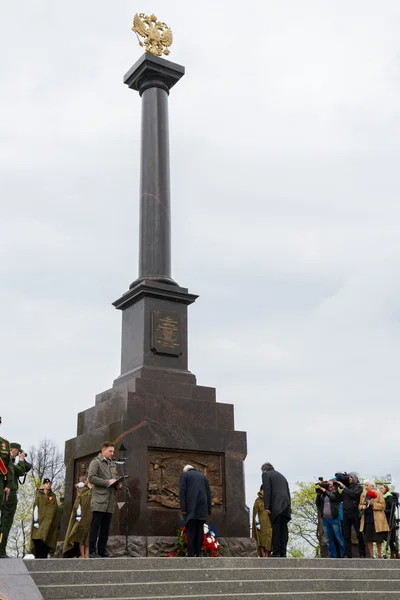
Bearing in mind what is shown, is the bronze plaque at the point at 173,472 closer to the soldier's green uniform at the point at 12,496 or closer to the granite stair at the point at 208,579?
the soldier's green uniform at the point at 12,496

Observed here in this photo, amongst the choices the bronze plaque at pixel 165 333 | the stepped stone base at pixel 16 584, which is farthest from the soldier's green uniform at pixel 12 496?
the bronze plaque at pixel 165 333

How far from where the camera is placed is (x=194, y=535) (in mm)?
11914

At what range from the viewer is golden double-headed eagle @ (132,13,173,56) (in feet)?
61.0

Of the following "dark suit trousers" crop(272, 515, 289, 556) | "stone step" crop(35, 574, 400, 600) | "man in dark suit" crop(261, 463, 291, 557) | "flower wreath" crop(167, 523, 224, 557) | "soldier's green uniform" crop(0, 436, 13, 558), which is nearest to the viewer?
"stone step" crop(35, 574, 400, 600)

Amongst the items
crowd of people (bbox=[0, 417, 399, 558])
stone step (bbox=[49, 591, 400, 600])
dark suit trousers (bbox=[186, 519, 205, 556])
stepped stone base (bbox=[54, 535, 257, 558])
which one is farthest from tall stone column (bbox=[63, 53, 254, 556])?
stone step (bbox=[49, 591, 400, 600])

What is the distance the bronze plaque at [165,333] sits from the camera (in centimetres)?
1549

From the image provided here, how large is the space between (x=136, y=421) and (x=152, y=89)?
8.38 m

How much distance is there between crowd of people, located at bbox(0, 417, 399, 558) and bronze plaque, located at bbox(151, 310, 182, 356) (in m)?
3.15

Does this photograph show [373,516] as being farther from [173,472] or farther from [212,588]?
[212,588]

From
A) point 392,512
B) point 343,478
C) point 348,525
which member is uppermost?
point 343,478

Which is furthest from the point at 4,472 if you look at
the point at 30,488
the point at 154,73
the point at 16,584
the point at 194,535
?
the point at 30,488

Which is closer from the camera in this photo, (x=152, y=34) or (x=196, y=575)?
(x=196, y=575)

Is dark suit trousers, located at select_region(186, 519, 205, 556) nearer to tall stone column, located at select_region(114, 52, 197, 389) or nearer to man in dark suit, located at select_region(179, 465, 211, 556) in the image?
man in dark suit, located at select_region(179, 465, 211, 556)

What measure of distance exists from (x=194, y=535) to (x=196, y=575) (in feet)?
7.88
